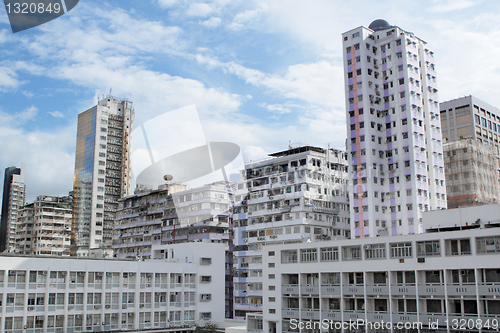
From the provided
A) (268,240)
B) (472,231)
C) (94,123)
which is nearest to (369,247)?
(472,231)

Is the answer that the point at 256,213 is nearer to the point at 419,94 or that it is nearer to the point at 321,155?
the point at 321,155

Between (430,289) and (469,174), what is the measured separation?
4220 cm

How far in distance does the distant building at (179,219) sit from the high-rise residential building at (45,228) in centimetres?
3244

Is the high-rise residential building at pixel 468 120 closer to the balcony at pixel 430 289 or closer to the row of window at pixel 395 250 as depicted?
the row of window at pixel 395 250

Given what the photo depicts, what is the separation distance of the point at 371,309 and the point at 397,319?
9.12ft

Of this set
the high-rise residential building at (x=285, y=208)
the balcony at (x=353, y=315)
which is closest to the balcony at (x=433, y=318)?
the balcony at (x=353, y=315)

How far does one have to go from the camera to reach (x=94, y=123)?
124 meters

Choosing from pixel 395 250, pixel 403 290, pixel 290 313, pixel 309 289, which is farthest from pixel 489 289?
pixel 290 313

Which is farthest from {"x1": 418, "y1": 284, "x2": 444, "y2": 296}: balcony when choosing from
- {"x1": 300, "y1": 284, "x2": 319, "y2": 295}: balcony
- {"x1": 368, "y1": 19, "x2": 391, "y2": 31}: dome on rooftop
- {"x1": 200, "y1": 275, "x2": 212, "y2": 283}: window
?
{"x1": 368, "y1": 19, "x2": 391, "y2": 31}: dome on rooftop

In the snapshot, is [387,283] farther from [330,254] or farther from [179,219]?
[179,219]

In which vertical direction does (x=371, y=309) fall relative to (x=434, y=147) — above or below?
below

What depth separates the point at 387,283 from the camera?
43500 mm

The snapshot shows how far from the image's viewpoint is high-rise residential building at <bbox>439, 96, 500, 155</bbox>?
10181 centimetres

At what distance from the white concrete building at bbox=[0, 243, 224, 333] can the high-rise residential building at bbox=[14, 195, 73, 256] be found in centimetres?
6631
